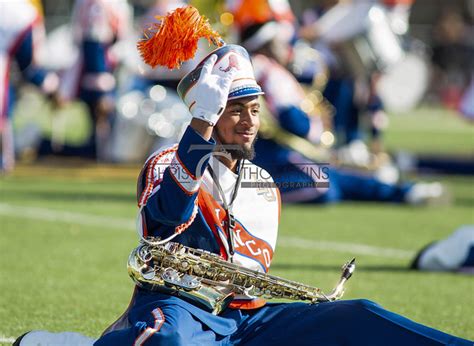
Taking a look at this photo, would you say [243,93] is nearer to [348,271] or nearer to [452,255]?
[348,271]

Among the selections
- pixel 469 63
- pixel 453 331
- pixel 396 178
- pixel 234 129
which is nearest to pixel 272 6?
pixel 396 178

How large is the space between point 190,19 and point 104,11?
832 cm

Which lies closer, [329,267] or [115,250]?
[329,267]

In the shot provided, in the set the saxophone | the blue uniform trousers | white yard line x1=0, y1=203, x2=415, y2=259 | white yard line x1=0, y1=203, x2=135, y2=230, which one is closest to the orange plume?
the saxophone

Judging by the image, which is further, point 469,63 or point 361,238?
point 469,63

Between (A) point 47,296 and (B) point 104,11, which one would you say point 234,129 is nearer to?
(A) point 47,296

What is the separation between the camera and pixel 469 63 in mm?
26906

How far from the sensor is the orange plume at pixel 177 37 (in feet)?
12.8

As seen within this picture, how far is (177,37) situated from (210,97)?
337mm

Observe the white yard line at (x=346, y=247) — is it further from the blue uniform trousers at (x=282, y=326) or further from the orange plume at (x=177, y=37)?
the orange plume at (x=177, y=37)

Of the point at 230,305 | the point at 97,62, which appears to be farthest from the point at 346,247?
the point at 97,62

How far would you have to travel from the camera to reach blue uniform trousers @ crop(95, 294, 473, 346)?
3.67m

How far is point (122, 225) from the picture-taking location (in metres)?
8.27

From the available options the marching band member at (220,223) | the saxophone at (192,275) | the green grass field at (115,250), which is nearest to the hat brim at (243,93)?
the marching band member at (220,223)
